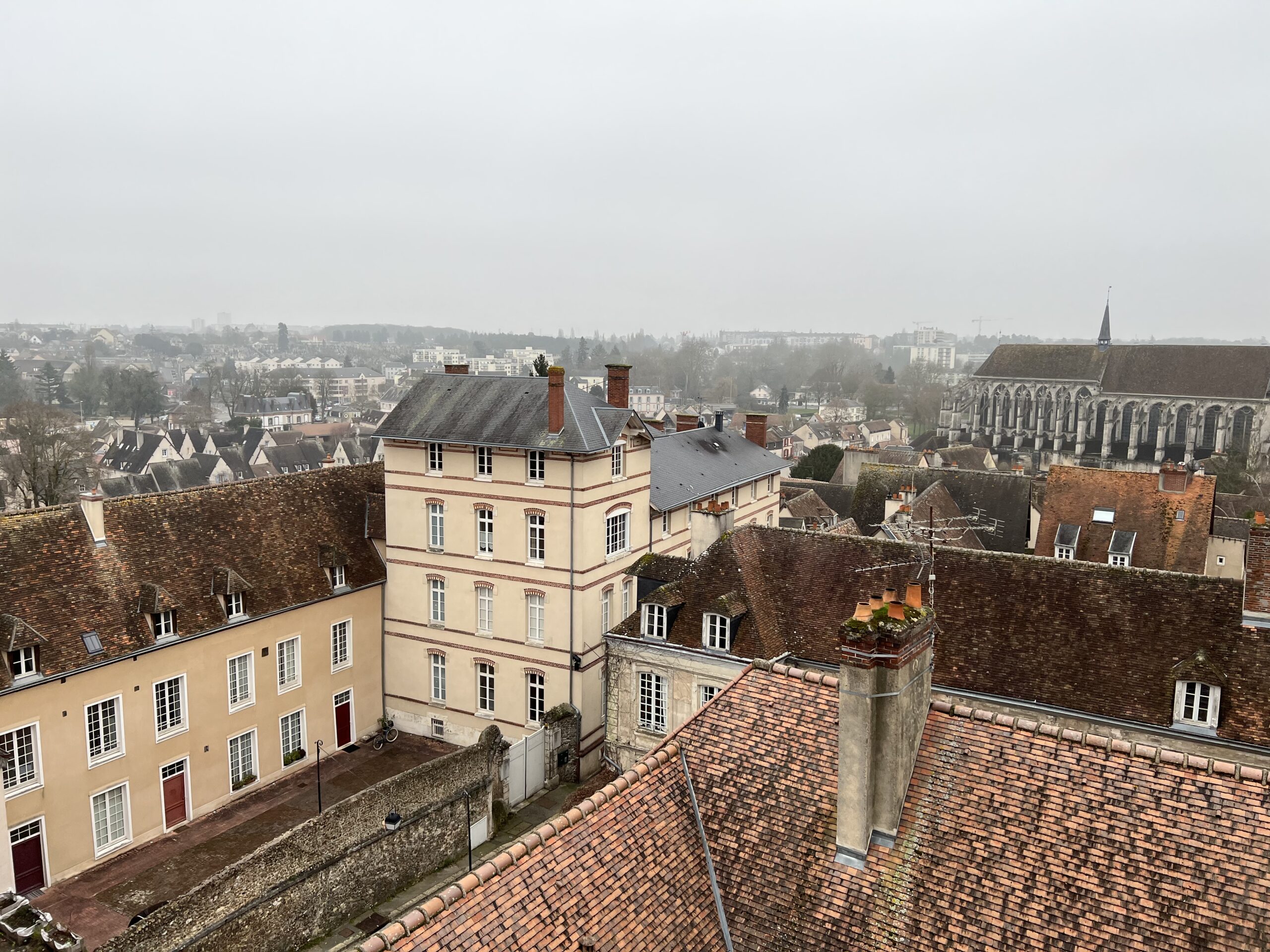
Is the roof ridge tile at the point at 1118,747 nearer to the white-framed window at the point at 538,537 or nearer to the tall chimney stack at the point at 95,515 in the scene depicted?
the white-framed window at the point at 538,537

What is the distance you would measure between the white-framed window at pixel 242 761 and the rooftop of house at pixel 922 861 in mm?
19142

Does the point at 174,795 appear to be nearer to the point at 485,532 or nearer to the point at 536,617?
the point at 536,617

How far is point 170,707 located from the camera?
938 inches

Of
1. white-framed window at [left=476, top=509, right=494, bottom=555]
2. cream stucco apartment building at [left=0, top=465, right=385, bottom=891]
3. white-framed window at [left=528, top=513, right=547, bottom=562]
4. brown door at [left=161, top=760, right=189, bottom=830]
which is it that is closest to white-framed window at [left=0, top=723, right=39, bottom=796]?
cream stucco apartment building at [left=0, top=465, right=385, bottom=891]

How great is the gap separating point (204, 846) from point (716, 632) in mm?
14889

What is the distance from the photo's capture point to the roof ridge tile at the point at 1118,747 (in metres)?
9.70

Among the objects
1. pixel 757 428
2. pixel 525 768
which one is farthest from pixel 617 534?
pixel 757 428

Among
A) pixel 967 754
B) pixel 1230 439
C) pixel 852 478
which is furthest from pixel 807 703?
pixel 1230 439

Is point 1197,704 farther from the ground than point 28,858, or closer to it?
farther from the ground

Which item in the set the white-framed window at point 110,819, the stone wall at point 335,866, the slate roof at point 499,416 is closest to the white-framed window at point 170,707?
the white-framed window at point 110,819

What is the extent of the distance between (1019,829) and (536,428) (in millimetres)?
19779

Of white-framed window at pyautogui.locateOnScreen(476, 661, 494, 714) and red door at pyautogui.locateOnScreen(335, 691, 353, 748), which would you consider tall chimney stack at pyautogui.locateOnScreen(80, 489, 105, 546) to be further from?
white-framed window at pyautogui.locateOnScreen(476, 661, 494, 714)

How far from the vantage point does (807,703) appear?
11961mm

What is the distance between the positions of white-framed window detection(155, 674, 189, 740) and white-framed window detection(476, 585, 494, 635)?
28.9 ft
